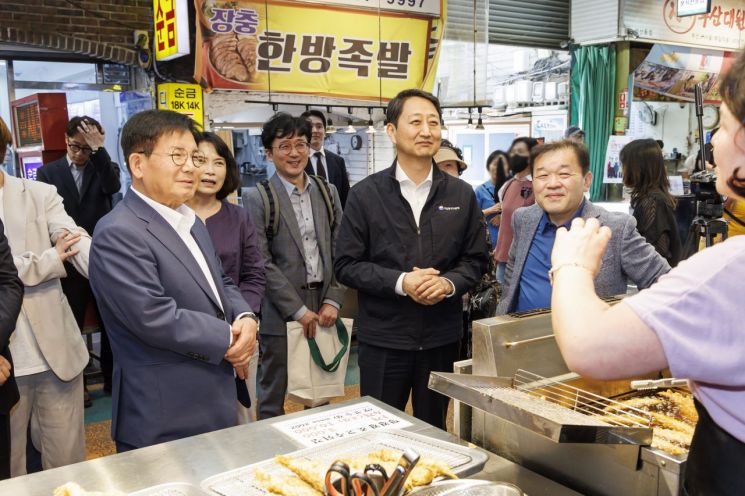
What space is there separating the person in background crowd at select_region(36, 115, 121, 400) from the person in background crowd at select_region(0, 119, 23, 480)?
6.70 feet

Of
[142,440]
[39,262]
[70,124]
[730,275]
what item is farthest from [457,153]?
[730,275]

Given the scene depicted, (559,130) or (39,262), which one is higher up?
(559,130)

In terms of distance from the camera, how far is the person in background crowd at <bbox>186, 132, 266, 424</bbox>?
10.7ft

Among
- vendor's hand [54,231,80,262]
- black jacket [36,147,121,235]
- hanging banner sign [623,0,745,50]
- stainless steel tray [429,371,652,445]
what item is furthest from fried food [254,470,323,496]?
hanging banner sign [623,0,745,50]

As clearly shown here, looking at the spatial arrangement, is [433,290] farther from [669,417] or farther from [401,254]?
[669,417]

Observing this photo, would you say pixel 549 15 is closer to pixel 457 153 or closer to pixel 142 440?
pixel 457 153

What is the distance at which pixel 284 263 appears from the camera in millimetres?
3748

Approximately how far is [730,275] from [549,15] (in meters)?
8.23

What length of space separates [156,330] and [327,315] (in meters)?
1.75

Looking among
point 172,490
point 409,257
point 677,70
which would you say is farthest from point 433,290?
point 677,70

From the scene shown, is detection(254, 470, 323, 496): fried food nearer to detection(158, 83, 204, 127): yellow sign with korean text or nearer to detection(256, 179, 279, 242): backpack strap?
detection(256, 179, 279, 242): backpack strap

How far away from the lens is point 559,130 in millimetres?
9141

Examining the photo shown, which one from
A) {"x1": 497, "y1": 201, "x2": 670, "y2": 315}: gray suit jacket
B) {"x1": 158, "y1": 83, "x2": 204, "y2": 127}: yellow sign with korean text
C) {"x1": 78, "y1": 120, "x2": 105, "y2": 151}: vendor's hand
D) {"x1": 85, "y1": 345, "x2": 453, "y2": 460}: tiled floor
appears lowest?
{"x1": 85, "y1": 345, "x2": 453, "y2": 460}: tiled floor

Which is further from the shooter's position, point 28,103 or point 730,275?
point 28,103
